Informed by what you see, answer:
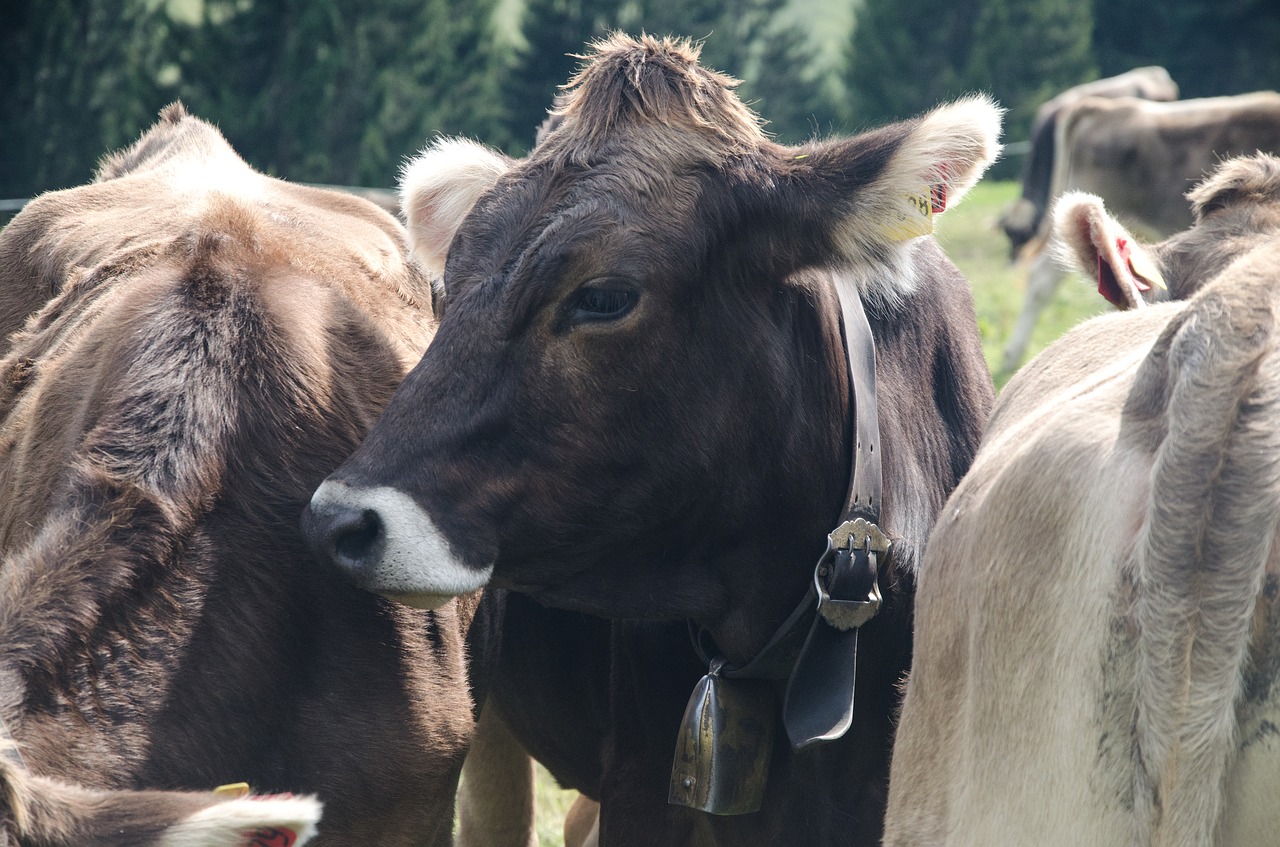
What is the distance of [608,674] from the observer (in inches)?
123

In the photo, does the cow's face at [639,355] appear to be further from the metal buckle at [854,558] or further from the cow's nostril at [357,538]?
the metal buckle at [854,558]

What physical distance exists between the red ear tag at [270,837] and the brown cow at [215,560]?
1.49 feet

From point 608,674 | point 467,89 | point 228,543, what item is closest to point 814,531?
point 608,674

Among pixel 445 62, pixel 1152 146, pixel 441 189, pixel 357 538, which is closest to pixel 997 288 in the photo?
pixel 1152 146

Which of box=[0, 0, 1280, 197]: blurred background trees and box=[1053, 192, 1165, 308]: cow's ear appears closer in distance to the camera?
box=[1053, 192, 1165, 308]: cow's ear

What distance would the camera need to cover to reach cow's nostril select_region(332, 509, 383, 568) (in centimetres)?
220

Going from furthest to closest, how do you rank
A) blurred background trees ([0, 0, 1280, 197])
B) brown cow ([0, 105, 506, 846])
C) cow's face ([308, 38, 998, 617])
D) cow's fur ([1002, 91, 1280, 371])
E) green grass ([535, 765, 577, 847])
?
blurred background trees ([0, 0, 1280, 197])
cow's fur ([1002, 91, 1280, 371])
green grass ([535, 765, 577, 847])
cow's face ([308, 38, 998, 617])
brown cow ([0, 105, 506, 846])

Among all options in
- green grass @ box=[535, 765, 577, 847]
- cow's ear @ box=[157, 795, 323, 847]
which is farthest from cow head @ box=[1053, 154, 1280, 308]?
green grass @ box=[535, 765, 577, 847]

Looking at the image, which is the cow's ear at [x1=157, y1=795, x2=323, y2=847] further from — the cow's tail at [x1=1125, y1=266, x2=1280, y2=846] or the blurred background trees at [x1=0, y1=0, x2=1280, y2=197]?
the blurred background trees at [x1=0, y1=0, x2=1280, y2=197]

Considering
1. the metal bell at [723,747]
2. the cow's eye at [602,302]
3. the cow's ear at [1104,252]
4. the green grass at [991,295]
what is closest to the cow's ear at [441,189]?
the cow's eye at [602,302]

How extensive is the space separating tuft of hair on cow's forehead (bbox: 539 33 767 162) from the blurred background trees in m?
14.7

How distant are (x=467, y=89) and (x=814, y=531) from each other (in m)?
27.0

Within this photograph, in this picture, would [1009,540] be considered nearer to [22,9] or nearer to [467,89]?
[22,9]

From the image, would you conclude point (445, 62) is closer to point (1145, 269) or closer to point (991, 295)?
point (991, 295)
